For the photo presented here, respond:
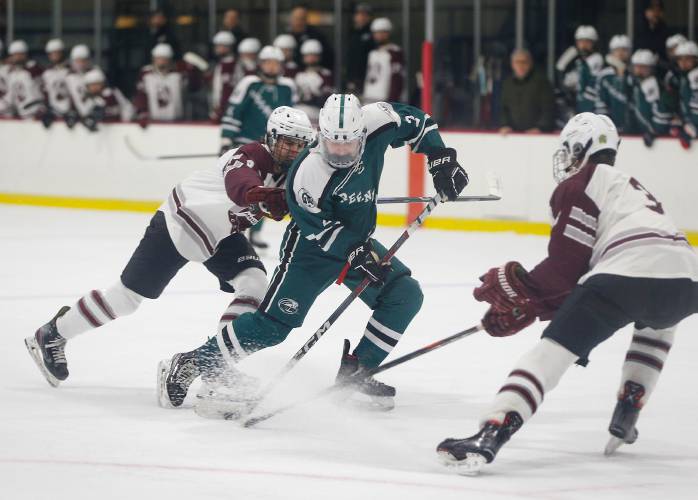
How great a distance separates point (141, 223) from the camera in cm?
1067

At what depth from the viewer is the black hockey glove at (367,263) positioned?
4254 millimetres

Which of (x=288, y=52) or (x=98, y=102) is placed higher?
(x=288, y=52)

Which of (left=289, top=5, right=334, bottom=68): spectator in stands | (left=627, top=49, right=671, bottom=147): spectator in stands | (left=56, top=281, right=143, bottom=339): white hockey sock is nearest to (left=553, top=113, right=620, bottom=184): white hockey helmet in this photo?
(left=56, top=281, right=143, bottom=339): white hockey sock

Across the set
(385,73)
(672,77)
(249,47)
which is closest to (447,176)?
(672,77)

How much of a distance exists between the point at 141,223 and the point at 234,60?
6.56ft

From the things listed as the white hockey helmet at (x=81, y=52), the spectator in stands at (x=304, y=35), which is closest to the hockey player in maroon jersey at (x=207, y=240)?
the spectator in stands at (x=304, y=35)

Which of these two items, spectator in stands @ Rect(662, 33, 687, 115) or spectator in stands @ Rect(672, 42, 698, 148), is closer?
spectator in stands @ Rect(672, 42, 698, 148)

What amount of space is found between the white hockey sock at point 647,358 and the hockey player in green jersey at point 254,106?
4.79 metres

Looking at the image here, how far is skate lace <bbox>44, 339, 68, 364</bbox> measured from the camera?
16.1 feet

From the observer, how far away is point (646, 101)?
9.76 meters

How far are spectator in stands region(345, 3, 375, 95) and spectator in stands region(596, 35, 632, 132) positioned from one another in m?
2.24

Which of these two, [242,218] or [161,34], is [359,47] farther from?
[242,218]

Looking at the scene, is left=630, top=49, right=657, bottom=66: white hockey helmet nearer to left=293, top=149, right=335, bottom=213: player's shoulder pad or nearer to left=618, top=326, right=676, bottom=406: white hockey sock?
left=293, top=149, right=335, bottom=213: player's shoulder pad

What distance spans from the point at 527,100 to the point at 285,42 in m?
2.46
